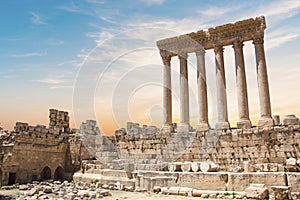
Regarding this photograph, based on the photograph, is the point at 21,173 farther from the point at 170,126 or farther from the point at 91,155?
the point at 170,126

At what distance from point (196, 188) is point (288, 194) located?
4.13 m

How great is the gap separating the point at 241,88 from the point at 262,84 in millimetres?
1448

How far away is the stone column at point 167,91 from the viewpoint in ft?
74.4

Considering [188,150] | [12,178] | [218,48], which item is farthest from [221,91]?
[12,178]

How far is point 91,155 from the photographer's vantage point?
84.9ft

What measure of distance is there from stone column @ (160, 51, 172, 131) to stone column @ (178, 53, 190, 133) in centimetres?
99

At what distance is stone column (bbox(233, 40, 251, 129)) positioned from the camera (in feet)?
63.1

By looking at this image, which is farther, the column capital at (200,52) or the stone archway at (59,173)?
the stone archway at (59,173)

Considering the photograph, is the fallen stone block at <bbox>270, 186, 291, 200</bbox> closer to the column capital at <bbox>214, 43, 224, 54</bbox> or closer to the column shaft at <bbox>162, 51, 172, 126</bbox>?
the column shaft at <bbox>162, 51, 172, 126</bbox>

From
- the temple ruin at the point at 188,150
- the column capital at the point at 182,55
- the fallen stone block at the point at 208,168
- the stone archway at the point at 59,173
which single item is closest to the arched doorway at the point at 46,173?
the temple ruin at the point at 188,150

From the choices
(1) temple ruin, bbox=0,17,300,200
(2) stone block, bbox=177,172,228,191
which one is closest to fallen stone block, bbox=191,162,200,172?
(1) temple ruin, bbox=0,17,300,200

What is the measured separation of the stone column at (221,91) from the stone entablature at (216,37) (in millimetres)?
755

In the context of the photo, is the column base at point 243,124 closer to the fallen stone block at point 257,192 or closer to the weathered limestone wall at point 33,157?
the fallen stone block at point 257,192

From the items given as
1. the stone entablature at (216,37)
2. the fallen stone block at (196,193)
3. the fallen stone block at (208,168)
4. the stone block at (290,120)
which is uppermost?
the stone entablature at (216,37)
